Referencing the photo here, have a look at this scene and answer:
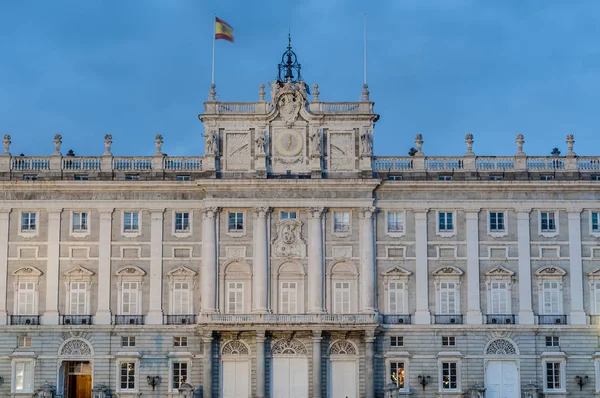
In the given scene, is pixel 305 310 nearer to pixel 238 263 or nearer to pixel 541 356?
pixel 238 263

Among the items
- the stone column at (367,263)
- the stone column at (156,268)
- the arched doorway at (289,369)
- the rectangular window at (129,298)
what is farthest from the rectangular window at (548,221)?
the rectangular window at (129,298)

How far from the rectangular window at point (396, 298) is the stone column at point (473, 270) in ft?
12.8

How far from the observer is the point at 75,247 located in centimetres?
6906

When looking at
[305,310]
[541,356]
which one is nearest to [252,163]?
[305,310]

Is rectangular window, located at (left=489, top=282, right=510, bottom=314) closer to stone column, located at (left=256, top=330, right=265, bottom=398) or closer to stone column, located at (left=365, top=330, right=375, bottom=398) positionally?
stone column, located at (left=365, top=330, right=375, bottom=398)

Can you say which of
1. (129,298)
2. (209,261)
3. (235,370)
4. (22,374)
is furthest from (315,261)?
(22,374)

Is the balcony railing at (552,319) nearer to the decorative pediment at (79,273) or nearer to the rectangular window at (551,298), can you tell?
the rectangular window at (551,298)

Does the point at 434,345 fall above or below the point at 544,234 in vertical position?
below

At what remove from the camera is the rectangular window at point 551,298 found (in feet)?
224

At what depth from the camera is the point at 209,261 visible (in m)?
68.1

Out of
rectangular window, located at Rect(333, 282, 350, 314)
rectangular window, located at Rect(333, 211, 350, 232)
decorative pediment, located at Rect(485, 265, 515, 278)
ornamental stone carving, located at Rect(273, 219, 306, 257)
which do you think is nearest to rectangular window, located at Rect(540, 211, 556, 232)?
decorative pediment, located at Rect(485, 265, 515, 278)

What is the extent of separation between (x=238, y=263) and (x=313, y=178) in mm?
6753

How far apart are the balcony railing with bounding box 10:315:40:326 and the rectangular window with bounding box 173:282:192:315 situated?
8.19 metres

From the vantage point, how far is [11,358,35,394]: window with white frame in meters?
67.6
